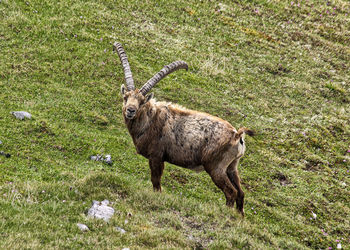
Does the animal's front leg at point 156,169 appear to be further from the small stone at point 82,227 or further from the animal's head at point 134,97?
the small stone at point 82,227

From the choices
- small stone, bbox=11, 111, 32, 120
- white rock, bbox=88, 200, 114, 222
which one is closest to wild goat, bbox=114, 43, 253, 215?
white rock, bbox=88, 200, 114, 222

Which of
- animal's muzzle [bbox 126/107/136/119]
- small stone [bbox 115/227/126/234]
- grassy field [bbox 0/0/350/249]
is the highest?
animal's muzzle [bbox 126/107/136/119]

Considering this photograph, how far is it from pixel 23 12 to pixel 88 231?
58.3 feet

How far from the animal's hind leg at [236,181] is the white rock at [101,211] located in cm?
417

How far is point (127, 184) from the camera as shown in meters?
10.7

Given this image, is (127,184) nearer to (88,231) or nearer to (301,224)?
(88,231)

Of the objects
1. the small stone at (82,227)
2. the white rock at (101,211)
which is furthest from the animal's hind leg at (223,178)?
the small stone at (82,227)

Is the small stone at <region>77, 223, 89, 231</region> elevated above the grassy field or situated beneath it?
elevated above

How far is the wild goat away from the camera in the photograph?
11.2 metres

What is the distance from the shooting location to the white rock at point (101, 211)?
8.65m

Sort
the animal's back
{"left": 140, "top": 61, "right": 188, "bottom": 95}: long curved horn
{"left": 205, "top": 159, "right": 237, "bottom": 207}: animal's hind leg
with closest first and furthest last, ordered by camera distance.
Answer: {"left": 205, "top": 159, "right": 237, "bottom": 207}: animal's hind leg, the animal's back, {"left": 140, "top": 61, "right": 188, "bottom": 95}: long curved horn

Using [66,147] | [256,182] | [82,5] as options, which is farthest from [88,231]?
[82,5]

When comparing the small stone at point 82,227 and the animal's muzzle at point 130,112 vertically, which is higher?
the animal's muzzle at point 130,112

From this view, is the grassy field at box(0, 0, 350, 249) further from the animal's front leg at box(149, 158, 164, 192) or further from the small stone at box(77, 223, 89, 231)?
the animal's front leg at box(149, 158, 164, 192)
